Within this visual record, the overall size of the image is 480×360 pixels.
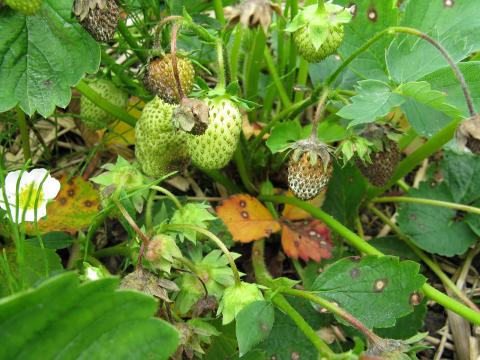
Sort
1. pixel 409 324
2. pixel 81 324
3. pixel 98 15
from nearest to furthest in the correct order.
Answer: pixel 81 324 → pixel 98 15 → pixel 409 324

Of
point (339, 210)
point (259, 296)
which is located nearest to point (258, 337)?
point (259, 296)

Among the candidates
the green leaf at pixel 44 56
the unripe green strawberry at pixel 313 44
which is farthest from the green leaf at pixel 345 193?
the green leaf at pixel 44 56

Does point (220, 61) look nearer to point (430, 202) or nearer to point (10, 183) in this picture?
point (10, 183)

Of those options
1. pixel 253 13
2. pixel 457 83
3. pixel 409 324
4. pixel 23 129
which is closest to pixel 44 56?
pixel 23 129

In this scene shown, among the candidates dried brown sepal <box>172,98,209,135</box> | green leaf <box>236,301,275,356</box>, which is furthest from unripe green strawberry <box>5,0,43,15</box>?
green leaf <box>236,301,275,356</box>

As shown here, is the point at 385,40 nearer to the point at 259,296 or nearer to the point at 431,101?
the point at 431,101

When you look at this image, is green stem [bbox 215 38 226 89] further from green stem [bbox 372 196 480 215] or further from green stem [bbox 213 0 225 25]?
green stem [bbox 372 196 480 215]
